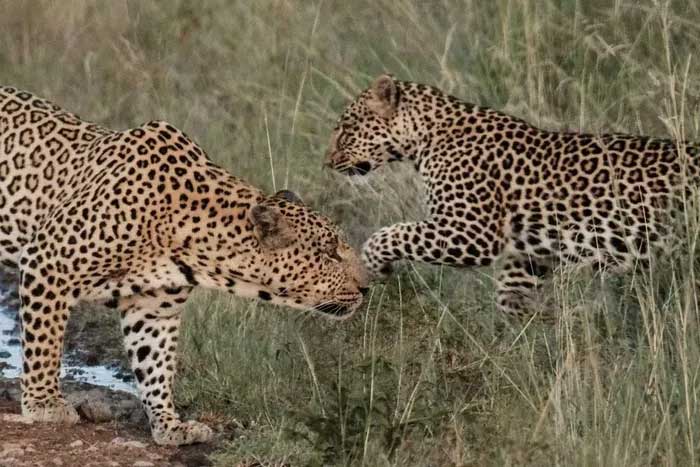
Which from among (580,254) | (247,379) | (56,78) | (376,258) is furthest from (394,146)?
(56,78)

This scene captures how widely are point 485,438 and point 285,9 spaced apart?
6557mm

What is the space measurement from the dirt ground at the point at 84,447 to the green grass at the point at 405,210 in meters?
0.25

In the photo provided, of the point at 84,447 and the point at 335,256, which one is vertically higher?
the point at 335,256

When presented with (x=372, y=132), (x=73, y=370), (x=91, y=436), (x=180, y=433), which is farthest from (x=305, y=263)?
(x=372, y=132)

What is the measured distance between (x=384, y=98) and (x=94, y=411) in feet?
9.14

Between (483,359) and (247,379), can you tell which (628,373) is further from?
(247,379)

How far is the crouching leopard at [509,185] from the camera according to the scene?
8.31 meters

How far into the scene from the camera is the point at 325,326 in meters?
8.25

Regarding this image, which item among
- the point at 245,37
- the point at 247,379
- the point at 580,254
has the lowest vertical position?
the point at 247,379

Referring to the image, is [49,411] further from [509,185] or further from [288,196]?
[509,185]

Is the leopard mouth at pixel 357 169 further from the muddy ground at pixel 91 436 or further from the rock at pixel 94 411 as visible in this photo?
the rock at pixel 94 411

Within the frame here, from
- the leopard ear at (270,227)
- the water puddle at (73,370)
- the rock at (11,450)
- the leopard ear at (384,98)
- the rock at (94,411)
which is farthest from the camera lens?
the leopard ear at (384,98)

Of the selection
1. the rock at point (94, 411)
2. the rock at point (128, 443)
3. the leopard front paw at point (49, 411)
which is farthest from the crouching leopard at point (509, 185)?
the leopard front paw at point (49, 411)

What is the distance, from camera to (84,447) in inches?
269
